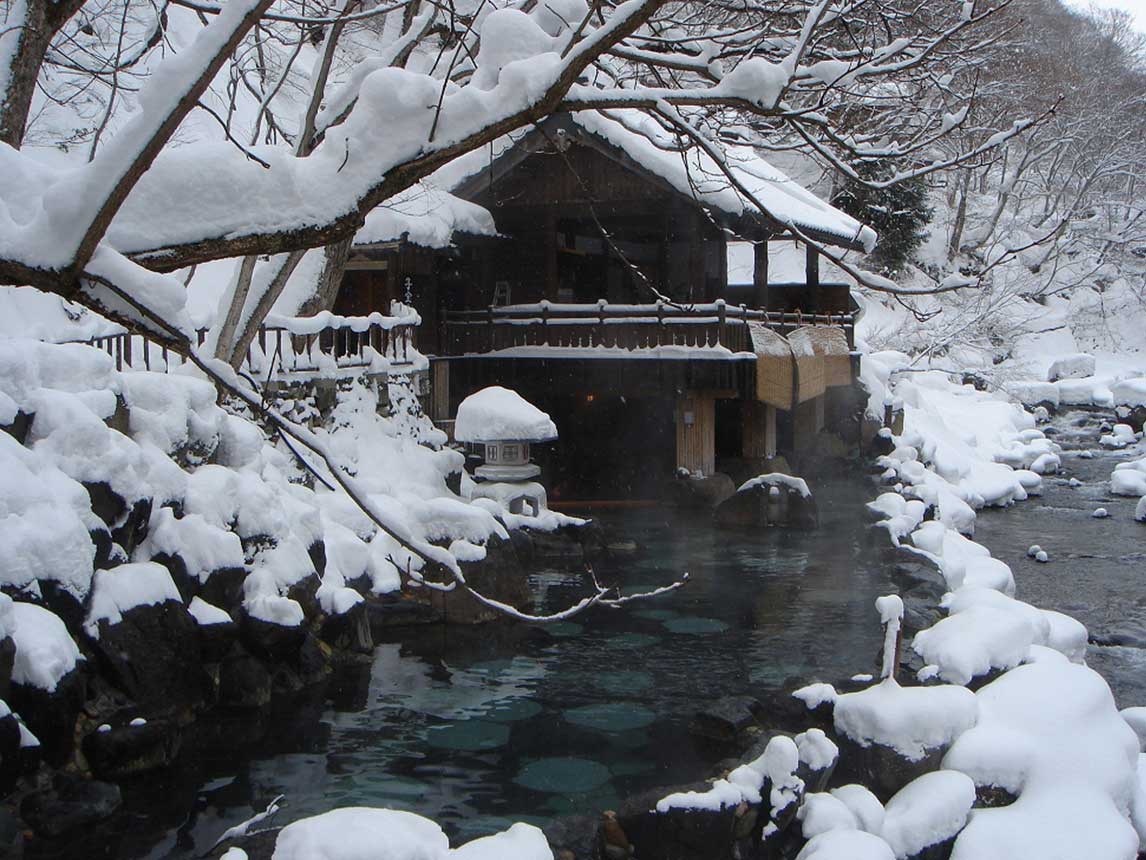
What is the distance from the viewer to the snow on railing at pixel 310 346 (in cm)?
1395

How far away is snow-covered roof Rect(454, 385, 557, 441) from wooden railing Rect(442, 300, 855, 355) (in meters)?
3.11

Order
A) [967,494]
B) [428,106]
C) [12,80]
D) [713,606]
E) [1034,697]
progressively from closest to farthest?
1. [428,106]
2. [12,80]
3. [1034,697]
4. [713,606]
5. [967,494]

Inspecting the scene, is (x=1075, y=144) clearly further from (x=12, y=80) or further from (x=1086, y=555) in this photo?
(x=12, y=80)

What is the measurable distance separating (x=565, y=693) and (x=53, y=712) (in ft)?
15.1

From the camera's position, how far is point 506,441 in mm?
15648

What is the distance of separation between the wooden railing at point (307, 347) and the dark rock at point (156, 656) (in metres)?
4.44

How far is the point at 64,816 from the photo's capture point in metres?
7.02

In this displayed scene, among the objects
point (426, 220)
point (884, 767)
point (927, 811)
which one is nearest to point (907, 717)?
point (884, 767)

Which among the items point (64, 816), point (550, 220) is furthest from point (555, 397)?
point (64, 816)

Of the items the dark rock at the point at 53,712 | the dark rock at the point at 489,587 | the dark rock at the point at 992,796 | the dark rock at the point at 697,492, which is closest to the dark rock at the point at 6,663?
the dark rock at the point at 53,712

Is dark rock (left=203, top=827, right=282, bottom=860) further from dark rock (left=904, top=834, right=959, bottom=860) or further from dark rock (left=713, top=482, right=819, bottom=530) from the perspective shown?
dark rock (left=713, top=482, right=819, bottom=530)

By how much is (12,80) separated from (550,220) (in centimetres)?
1612

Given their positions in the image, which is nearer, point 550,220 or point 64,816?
point 64,816

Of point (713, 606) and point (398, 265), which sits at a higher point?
point (398, 265)
